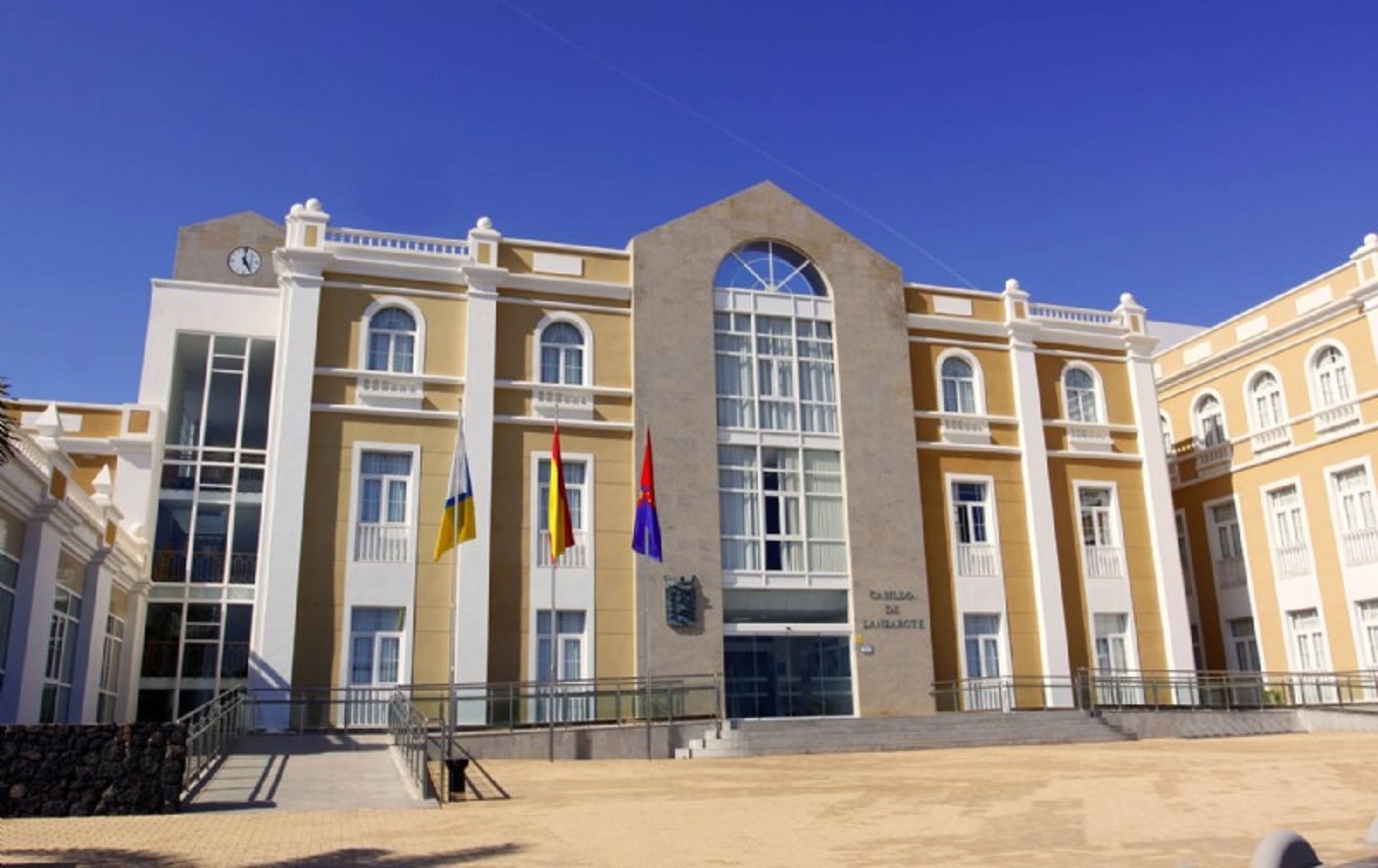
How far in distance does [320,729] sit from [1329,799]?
1707 centimetres

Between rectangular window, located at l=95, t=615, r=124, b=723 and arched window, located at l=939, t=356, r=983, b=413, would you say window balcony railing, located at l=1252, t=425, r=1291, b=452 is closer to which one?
arched window, located at l=939, t=356, r=983, b=413

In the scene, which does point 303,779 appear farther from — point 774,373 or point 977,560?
point 977,560

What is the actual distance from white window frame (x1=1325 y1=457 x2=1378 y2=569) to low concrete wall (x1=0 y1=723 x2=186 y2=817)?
26.2 m

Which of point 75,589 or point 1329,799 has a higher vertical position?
point 75,589

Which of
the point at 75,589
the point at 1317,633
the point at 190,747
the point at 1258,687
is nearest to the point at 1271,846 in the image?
the point at 190,747

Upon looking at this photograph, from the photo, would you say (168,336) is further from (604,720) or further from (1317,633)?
(1317,633)

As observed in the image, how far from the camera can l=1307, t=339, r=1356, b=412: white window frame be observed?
28.2 meters

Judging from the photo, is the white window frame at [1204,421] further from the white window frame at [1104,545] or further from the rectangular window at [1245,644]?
the rectangular window at [1245,644]

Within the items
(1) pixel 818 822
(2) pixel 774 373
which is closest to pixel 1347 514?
(2) pixel 774 373

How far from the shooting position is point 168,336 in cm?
2492

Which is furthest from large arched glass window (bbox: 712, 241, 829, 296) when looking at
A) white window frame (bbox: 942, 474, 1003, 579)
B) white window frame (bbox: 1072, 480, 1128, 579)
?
white window frame (bbox: 1072, 480, 1128, 579)

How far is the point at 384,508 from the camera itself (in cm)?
2370

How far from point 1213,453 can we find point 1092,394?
456 cm

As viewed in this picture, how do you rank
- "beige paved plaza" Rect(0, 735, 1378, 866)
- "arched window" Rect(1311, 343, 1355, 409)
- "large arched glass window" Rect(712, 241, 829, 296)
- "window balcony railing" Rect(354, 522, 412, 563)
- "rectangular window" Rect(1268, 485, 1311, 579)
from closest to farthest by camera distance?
"beige paved plaza" Rect(0, 735, 1378, 866) → "window balcony railing" Rect(354, 522, 412, 563) → "large arched glass window" Rect(712, 241, 829, 296) → "arched window" Rect(1311, 343, 1355, 409) → "rectangular window" Rect(1268, 485, 1311, 579)
